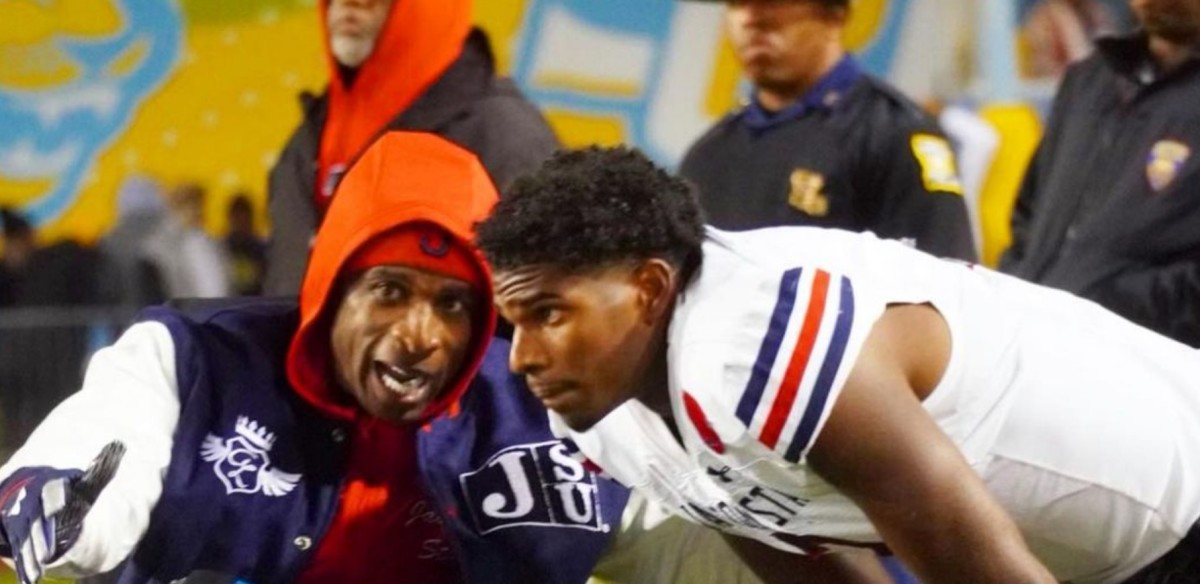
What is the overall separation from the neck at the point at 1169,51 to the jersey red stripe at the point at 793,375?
164cm

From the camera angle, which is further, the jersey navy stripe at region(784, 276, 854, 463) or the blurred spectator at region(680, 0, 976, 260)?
the blurred spectator at region(680, 0, 976, 260)

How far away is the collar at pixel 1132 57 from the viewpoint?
389 cm

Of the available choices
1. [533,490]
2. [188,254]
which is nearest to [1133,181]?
[533,490]

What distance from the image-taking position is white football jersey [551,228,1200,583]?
2408 millimetres

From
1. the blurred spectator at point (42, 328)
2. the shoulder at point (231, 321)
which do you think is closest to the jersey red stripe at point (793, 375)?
the shoulder at point (231, 321)

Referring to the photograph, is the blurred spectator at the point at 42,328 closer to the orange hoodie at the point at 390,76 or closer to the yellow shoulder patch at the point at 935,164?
the orange hoodie at the point at 390,76

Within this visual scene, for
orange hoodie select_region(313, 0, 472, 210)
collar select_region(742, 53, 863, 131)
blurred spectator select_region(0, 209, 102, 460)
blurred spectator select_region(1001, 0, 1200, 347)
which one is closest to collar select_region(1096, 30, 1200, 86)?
blurred spectator select_region(1001, 0, 1200, 347)

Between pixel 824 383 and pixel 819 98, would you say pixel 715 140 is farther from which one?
pixel 824 383

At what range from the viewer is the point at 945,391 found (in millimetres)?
2529

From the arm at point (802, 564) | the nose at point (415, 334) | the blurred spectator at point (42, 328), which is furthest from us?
the blurred spectator at point (42, 328)

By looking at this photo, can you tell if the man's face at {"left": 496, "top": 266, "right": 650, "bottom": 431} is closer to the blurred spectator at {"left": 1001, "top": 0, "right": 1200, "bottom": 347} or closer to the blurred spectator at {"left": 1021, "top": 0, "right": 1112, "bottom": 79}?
the blurred spectator at {"left": 1001, "top": 0, "right": 1200, "bottom": 347}

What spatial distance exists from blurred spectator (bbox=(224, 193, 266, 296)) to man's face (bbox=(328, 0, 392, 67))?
3893mm

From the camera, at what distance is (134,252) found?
7.80 metres

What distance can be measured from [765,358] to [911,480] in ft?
0.68
